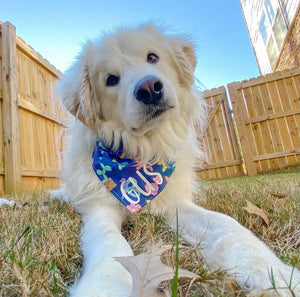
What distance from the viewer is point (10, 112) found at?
14.3 feet

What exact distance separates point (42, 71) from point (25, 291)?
5.59 meters

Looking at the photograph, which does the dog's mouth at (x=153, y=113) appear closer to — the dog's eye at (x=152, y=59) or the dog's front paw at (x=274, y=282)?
the dog's eye at (x=152, y=59)

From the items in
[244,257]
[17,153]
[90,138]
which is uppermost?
[17,153]

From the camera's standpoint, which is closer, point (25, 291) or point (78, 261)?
point (25, 291)

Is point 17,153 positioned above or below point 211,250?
above

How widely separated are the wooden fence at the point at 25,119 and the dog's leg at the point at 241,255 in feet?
9.88

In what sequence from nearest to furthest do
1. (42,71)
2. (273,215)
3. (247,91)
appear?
(273,215), (42,71), (247,91)

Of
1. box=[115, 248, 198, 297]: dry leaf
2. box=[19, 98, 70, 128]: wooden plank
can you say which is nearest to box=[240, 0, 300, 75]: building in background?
box=[19, 98, 70, 128]: wooden plank

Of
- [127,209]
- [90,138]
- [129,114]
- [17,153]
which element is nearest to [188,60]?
[129,114]

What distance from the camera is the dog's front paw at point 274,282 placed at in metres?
0.63

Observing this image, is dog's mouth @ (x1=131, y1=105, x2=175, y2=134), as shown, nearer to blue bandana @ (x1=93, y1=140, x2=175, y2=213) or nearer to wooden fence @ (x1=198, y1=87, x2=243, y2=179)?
blue bandana @ (x1=93, y1=140, x2=175, y2=213)

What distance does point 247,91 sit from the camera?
7.18 m

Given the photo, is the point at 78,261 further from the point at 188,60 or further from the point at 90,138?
the point at 188,60

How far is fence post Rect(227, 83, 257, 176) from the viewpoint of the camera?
680 centimetres
